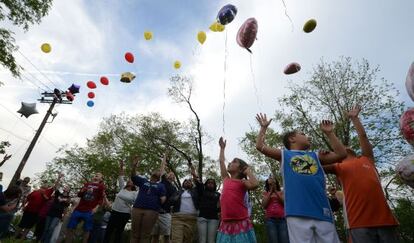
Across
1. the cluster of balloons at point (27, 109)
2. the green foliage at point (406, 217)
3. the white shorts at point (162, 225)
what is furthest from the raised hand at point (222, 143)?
the green foliage at point (406, 217)

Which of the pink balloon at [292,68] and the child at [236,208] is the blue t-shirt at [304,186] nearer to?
the child at [236,208]

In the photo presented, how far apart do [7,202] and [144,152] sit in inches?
796

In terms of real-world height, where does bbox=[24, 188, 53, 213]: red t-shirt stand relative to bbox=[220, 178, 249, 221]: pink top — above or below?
above

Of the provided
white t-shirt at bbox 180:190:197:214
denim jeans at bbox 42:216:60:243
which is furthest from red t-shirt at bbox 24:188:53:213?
white t-shirt at bbox 180:190:197:214

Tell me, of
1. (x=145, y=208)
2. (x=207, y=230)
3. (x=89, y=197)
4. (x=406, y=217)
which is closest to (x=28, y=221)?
(x=89, y=197)

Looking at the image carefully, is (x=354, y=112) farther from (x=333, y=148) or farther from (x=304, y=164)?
(x=304, y=164)

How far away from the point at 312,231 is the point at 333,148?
980 millimetres

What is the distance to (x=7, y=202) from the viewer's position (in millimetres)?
5598

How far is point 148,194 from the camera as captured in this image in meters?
6.67

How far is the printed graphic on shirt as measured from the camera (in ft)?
10.0

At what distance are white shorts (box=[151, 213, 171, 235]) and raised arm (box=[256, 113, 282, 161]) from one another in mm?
5709

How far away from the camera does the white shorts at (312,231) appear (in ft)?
8.78

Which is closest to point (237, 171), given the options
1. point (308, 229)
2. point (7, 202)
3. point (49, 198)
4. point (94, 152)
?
point (308, 229)

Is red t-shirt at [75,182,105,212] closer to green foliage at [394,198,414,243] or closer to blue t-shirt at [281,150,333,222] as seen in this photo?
blue t-shirt at [281,150,333,222]
